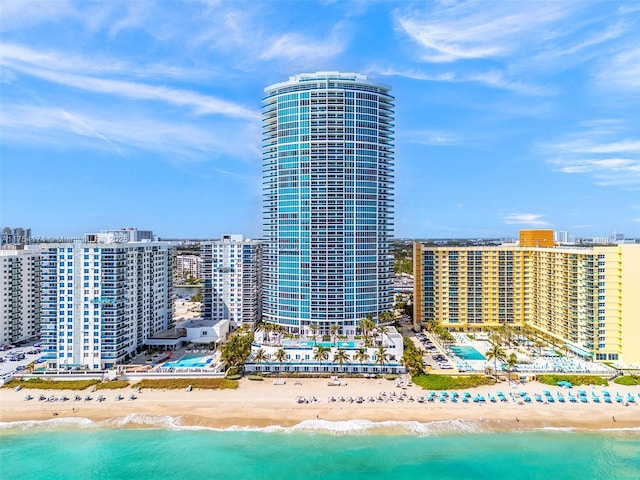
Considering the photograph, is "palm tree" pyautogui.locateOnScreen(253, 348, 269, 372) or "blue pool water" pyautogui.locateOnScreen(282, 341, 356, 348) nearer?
"palm tree" pyautogui.locateOnScreen(253, 348, 269, 372)

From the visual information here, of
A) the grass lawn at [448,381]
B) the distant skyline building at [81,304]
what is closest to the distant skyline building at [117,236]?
the distant skyline building at [81,304]

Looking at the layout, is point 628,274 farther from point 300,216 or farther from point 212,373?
point 212,373

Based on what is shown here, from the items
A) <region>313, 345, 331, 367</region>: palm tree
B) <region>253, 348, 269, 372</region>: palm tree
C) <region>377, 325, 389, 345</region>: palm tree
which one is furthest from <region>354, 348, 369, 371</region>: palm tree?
<region>253, 348, 269, 372</region>: palm tree

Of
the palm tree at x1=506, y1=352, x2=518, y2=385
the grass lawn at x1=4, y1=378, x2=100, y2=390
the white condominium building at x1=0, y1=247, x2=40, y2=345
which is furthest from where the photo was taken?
the white condominium building at x1=0, y1=247, x2=40, y2=345

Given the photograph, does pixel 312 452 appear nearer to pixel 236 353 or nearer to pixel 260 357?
pixel 260 357

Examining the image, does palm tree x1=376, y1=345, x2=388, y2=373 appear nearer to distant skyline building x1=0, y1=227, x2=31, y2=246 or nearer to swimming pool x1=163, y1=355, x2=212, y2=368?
swimming pool x1=163, y1=355, x2=212, y2=368

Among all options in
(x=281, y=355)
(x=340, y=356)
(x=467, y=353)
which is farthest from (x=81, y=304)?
(x=467, y=353)
